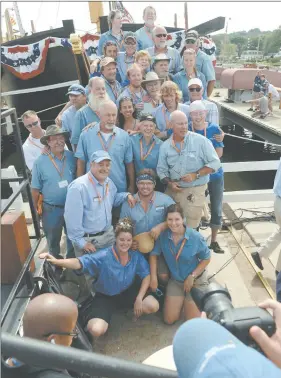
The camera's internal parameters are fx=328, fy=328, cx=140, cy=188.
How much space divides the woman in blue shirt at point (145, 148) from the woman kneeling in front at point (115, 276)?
2.92ft

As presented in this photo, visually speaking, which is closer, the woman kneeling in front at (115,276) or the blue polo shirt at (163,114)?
the woman kneeling in front at (115,276)

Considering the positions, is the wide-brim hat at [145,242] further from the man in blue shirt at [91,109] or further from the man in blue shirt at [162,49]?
the man in blue shirt at [162,49]

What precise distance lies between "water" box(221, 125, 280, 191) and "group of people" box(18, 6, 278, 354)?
6737 mm

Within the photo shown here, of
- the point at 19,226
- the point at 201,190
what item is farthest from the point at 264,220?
the point at 19,226

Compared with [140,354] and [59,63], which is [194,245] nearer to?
[140,354]

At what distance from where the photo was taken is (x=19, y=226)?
218 cm

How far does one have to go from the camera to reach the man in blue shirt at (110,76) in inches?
177

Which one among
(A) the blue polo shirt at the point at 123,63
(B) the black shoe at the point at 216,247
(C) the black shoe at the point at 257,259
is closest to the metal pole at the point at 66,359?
(C) the black shoe at the point at 257,259

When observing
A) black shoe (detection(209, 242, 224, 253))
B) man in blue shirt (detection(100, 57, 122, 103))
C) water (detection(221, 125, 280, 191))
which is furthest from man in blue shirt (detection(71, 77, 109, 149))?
water (detection(221, 125, 280, 191))

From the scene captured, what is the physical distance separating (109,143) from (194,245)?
1445 millimetres

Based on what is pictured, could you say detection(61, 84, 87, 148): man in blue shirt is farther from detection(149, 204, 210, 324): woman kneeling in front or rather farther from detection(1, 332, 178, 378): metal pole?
detection(1, 332, 178, 378): metal pole

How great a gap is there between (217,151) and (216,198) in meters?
0.63

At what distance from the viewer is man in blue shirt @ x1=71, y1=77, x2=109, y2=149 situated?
395 centimetres

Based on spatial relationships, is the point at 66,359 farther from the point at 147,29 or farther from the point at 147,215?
the point at 147,29
